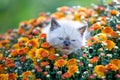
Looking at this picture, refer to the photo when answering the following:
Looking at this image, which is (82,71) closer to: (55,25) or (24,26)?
(55,25)

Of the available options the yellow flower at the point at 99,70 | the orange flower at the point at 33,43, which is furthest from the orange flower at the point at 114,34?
the orange flower at the point at 33,43

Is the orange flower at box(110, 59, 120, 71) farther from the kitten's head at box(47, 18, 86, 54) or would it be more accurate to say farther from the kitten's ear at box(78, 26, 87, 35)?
the kitten's ear at box(78, 26, 87, 35)

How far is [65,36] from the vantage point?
3.62 metres

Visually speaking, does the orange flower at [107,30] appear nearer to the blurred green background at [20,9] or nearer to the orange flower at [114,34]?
the orange flower at [114,34]

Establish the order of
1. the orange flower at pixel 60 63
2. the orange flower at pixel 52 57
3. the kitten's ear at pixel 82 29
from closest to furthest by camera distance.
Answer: the orange flower at pixel 60 63, the orange flower at pixel 52 57, the kitten's ear at pixel 82 29

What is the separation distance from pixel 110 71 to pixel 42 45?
0.83 metres

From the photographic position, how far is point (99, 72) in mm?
2994

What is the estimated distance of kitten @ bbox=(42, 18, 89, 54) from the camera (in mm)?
3559

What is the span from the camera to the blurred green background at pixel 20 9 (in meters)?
7.27

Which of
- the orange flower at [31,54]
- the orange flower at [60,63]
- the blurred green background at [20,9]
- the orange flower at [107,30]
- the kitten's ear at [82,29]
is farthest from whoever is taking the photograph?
the blurred green background at [20,9]

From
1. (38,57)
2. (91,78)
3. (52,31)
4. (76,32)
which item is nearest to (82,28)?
(76,32)

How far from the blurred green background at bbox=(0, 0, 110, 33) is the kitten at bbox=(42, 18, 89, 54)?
337 centimetres

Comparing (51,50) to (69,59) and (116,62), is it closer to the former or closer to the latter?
(69,59)

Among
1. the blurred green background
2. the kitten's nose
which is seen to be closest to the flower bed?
the kitten's nose
